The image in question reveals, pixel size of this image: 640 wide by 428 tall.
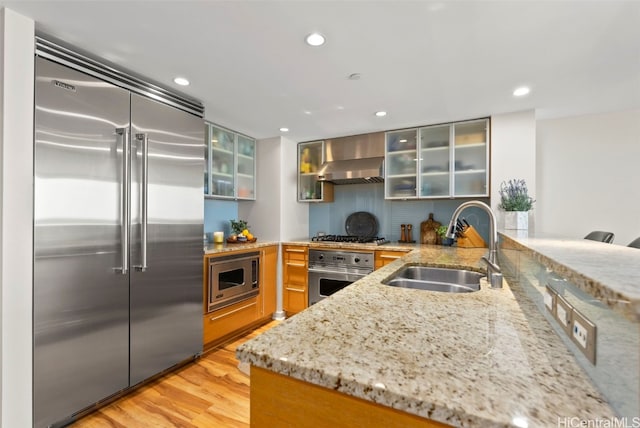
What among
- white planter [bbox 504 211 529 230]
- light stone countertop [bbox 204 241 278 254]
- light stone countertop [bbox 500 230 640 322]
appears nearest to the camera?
light stone countertop [bbox 500 230 640 322]

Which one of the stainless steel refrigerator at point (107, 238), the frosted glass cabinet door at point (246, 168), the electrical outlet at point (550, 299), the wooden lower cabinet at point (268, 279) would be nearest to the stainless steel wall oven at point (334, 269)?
the wooden lower cabinet at point (268, 279)

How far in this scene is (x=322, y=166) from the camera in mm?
3662

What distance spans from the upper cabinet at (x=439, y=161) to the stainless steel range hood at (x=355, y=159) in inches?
5.2

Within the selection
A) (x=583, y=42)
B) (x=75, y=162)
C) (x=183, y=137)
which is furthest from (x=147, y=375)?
(x=583, y=42)

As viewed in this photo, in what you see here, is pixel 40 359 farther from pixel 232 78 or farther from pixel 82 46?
pixel 232 78

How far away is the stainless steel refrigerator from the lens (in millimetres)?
1552

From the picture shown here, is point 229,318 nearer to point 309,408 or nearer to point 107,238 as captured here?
point 107,238

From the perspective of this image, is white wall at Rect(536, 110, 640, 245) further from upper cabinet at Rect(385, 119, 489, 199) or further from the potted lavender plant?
upper cabinet at Rect(385, 119, 489, 199)

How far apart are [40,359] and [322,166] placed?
294 centimetres

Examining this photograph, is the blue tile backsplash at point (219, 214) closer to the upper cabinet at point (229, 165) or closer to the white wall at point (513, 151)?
the upper cabinet at point (229, 165)

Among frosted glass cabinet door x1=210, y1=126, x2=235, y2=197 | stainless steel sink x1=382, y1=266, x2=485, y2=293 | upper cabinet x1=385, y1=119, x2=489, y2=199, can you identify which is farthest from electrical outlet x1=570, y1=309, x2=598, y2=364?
frosted glass cabinet door x1=210, y1=126, x2=235, y2=197

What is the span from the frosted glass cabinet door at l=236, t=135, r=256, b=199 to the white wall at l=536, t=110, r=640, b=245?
10.5ft

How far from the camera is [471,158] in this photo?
2941mm

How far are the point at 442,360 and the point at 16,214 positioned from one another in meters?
1.97
